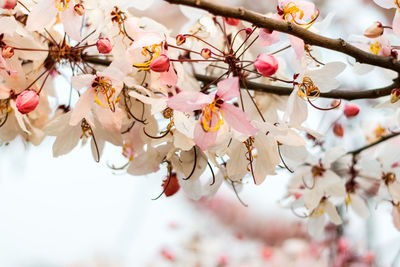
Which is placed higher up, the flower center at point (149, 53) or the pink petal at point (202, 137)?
the flower center at point (149, 53)

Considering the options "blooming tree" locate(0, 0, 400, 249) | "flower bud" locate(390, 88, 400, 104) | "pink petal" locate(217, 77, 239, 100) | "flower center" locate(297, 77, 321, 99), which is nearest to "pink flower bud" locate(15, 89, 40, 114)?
"blooming tree" locate(0, 0, 400, 249)

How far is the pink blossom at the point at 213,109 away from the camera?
46 cm

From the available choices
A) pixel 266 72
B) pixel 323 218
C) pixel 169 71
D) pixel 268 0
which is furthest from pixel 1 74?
pixel 268 0

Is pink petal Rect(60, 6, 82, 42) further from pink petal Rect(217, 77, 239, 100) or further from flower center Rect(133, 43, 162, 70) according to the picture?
pink petal Rect(217, 77, 239, 100)

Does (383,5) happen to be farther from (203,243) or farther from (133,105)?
(203,243)

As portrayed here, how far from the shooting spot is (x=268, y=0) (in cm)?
203

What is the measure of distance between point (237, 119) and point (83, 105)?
0.61 feet

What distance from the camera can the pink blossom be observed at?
46cm

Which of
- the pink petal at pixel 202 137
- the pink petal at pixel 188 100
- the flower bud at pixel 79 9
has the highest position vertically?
the flower bud at pixel 79 9

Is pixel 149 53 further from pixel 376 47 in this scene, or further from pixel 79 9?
pixel 376 47

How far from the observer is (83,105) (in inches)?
21.2

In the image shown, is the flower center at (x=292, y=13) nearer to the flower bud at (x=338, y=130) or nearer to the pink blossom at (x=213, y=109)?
the pink blossom at (x=213, y=109)

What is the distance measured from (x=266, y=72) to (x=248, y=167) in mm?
153

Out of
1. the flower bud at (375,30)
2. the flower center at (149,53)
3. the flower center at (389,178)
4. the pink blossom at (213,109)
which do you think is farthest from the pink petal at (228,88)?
the flower center at (389,178)
